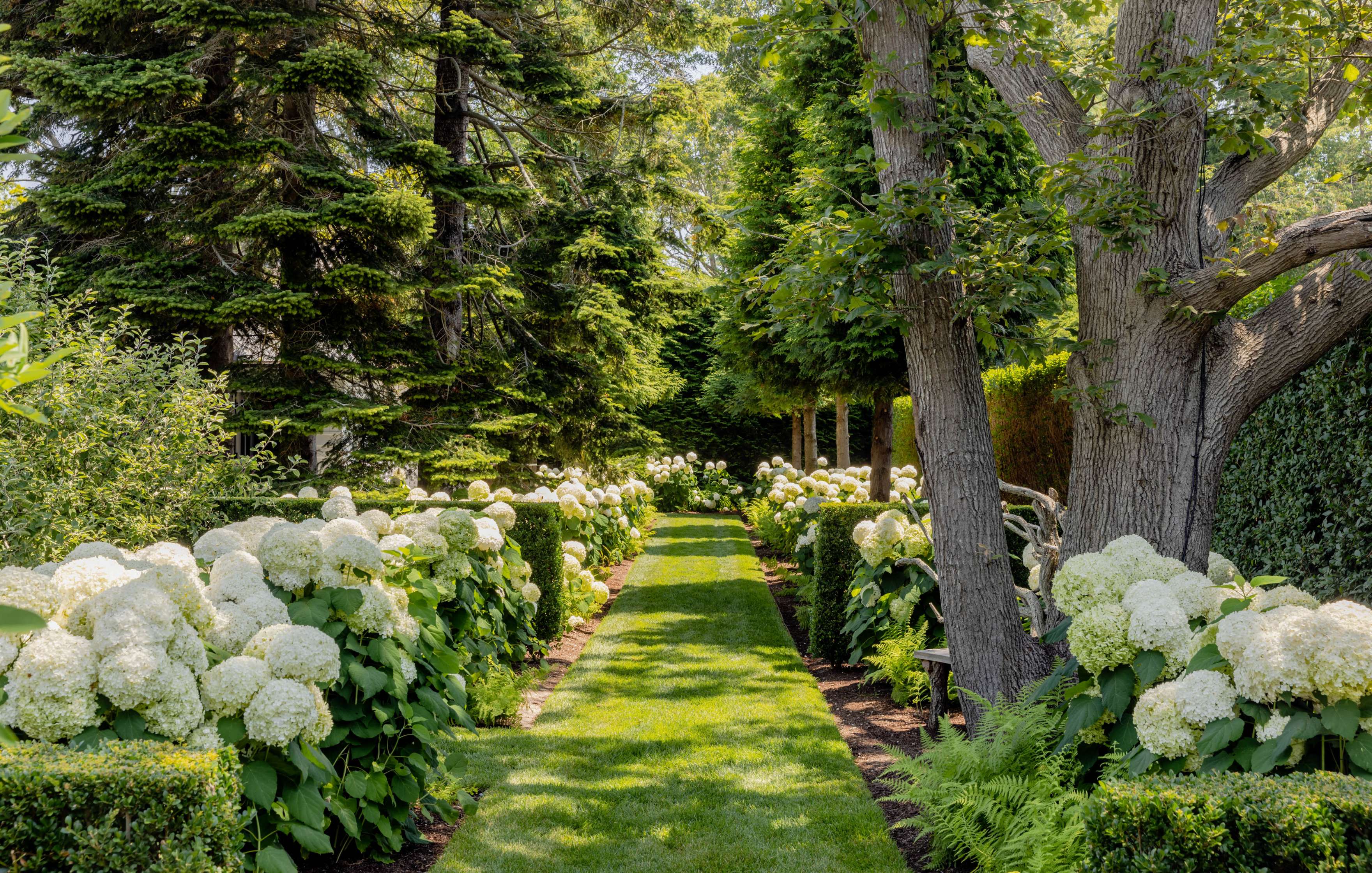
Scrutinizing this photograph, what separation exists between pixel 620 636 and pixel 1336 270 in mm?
6399

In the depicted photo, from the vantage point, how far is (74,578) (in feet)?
8.90

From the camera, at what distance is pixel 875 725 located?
5703 mm

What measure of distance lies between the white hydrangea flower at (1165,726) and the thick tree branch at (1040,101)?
2.87 meters

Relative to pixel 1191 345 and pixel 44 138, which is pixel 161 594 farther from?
pixel 44 138

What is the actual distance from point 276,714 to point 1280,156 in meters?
5.13

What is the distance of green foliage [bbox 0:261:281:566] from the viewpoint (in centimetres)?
496

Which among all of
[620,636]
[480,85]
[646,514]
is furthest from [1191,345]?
[646,514]

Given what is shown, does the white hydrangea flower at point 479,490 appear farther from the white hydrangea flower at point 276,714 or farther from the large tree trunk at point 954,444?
the white hydrangea flower at point 276,714

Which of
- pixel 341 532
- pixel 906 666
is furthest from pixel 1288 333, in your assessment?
pixel 341 532

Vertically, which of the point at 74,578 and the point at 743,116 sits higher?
the point at 743,116

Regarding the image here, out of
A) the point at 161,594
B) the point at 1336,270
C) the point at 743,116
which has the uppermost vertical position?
the point at 743,116

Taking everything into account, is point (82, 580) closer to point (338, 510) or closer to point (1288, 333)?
point (338, 510)

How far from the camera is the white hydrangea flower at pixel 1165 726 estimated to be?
100.0 inches

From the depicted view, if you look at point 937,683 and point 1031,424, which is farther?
point 1031,424
